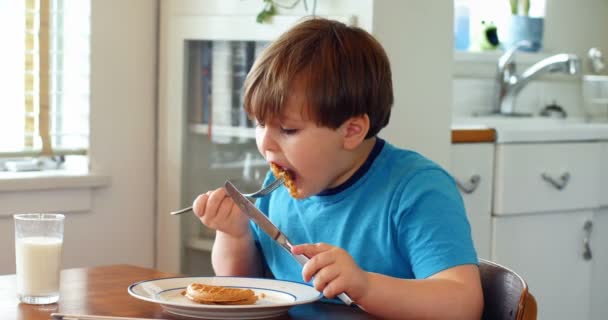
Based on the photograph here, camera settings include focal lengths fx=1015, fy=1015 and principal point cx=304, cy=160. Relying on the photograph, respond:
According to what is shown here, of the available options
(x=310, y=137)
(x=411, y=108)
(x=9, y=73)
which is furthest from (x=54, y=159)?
(x=310, y=137)

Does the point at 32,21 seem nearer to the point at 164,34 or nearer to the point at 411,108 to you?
the point at 164,34

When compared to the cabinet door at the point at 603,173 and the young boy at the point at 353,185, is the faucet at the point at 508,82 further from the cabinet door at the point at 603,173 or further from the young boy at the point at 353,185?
the young boy at the point at 353,185

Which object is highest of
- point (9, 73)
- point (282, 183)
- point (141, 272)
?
point (9, 73)

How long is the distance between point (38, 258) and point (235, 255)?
322mm

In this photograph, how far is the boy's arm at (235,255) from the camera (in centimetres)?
144

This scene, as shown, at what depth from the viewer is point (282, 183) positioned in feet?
4.79

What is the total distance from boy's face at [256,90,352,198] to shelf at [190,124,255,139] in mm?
1134

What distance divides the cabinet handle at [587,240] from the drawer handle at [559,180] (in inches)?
6.6

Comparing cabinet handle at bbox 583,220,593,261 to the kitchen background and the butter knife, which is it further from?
the butter knife

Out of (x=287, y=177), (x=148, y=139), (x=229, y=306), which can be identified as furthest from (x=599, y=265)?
(x=229, y=306)

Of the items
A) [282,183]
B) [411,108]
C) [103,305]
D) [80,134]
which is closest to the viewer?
[103,305]

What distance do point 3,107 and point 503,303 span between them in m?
1.54

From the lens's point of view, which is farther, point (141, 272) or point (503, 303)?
point (141, 272)

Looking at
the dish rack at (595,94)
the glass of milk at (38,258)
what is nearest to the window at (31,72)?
the glass of milk at (38,258)
